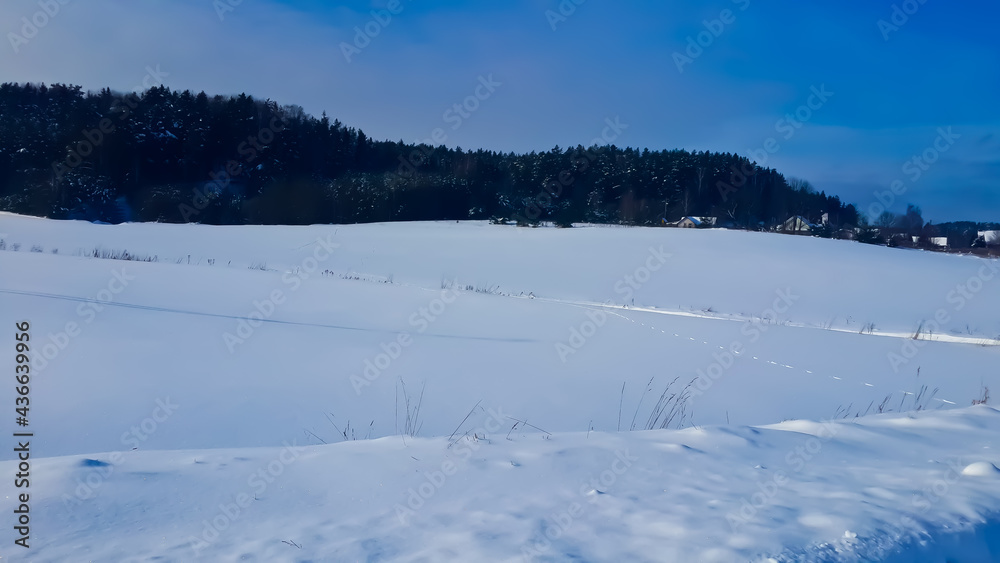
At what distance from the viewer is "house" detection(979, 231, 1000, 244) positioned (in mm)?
47875

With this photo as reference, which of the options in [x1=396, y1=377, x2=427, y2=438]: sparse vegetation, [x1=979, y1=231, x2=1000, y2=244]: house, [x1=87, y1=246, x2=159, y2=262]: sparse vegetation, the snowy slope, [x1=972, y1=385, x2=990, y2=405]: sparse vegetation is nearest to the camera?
the snowy slope

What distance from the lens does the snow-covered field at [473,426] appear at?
2.44m

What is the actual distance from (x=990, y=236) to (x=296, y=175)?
59903 millimetres

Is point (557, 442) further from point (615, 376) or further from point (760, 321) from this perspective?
point (760, 321)

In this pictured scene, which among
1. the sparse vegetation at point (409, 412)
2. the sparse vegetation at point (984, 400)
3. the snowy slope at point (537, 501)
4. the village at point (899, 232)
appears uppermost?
the village at point (899, 232)

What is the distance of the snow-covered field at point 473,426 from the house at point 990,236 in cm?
4197

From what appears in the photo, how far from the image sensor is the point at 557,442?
3.58 meters

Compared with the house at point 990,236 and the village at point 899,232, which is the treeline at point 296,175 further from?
the house at point 990,236

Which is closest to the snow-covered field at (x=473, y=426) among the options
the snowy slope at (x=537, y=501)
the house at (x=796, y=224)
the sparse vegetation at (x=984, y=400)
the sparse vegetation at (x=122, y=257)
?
the snowy slope at (x=537, y=501)

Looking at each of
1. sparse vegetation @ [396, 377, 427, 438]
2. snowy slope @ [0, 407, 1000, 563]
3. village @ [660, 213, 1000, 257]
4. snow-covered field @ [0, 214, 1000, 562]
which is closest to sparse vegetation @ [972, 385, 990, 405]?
snow-covered field @ [0, 214, 1000, 562]

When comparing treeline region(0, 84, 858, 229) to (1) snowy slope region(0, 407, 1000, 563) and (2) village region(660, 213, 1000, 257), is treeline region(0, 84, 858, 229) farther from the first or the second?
(1) snowy slope region(0, 407, 1000, 563)

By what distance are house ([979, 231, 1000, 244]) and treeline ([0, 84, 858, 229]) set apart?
991cm

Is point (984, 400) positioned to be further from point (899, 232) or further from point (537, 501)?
point (899, 232)

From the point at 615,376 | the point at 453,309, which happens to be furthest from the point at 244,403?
the point at 453,309
